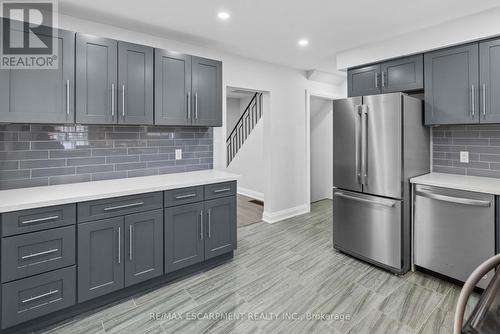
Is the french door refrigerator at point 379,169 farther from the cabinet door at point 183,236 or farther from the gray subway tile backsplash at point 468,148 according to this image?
the cabinet door at point 183,236

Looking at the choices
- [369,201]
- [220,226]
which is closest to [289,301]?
[220,226]

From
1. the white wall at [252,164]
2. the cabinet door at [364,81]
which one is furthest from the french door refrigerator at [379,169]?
the white wall at [252,164]

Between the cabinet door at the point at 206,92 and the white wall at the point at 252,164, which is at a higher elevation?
the cabinet door at the point at 206,92

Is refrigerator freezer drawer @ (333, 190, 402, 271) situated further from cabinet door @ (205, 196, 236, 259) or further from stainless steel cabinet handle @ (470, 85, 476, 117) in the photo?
cabinet door @ (205, 196, 236, 259)

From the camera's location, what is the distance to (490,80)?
2.45m

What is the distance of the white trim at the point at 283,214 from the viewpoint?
4281mm

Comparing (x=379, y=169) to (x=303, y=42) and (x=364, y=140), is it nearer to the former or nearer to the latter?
(x=364, y=140)

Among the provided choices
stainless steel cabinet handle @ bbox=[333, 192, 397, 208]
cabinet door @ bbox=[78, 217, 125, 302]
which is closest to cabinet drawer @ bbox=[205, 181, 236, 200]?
cabinet door @ bbox=[78, 217, 125, 302]

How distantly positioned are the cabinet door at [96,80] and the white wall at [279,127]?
3.92ft

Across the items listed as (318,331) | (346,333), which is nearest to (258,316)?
(318,331)

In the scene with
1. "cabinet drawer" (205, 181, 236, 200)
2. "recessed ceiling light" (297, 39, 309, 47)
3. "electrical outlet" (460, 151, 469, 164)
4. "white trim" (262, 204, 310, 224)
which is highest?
"recessed ceiling light" (297, 39, 309, 47)

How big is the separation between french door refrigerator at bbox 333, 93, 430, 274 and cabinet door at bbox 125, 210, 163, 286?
80.1 inches

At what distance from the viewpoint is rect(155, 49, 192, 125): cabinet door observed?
2.67m

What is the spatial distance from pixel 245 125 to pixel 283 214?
9.53ft
